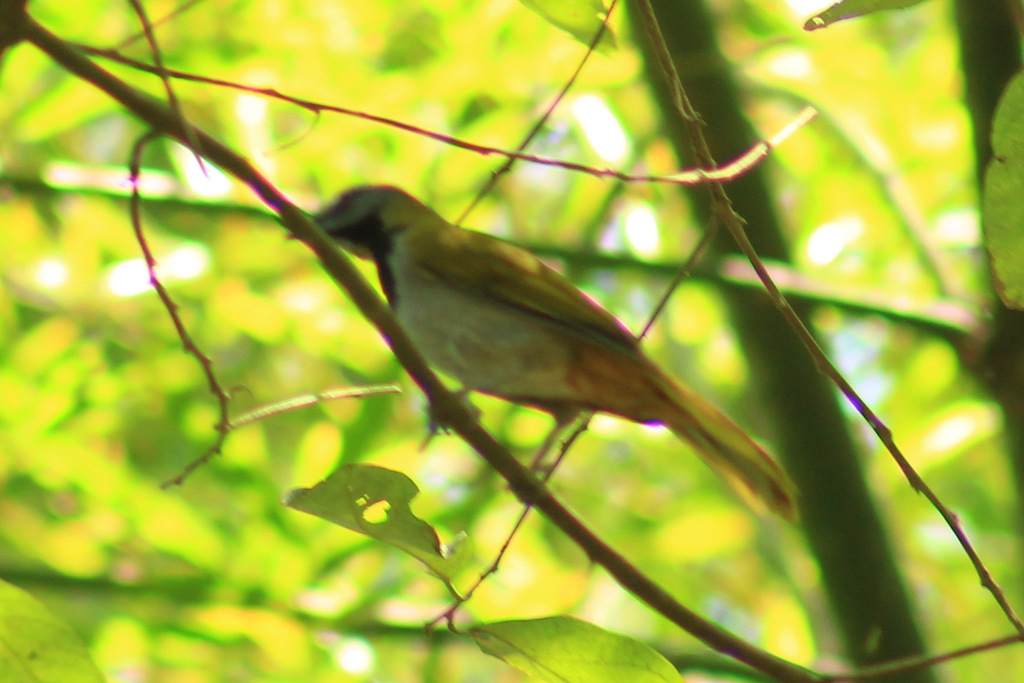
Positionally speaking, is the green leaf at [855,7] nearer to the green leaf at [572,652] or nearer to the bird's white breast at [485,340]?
the green leaf at [572,652]

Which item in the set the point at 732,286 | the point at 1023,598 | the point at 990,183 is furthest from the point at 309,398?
the point at 1023,598

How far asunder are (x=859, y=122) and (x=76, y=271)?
3022 mm

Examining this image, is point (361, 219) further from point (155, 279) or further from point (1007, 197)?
point (1007, 197)

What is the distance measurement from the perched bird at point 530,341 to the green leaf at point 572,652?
1.25 metres

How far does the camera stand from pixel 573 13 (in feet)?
5.59

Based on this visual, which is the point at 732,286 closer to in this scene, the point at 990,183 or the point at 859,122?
the point at 859,122

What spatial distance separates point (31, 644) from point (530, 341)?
1.74 m

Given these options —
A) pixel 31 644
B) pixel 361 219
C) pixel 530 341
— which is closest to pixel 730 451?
pixel 530 341

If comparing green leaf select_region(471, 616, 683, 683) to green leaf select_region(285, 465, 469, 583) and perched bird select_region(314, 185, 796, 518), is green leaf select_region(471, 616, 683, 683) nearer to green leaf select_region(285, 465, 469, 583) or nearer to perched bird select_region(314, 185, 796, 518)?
green leaf select_region(285, 465, 469, 583)

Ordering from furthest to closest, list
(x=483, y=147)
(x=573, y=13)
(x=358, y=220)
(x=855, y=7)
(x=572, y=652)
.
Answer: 1. (x=358, y=220)
2. (x=483, y=147)
3. (x=573, y=13)
4. (x=572, y=652)
5. (x=855, y=7)

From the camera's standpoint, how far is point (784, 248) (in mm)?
3828

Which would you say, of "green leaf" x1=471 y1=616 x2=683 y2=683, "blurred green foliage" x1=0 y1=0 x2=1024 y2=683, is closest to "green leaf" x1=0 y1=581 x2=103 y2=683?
"green leaf" x1=471 y1=616 x2=683 y2=683

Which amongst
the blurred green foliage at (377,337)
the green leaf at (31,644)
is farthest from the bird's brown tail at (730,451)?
the green leaf at (31,644)

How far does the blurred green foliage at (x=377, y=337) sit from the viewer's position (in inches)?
148
